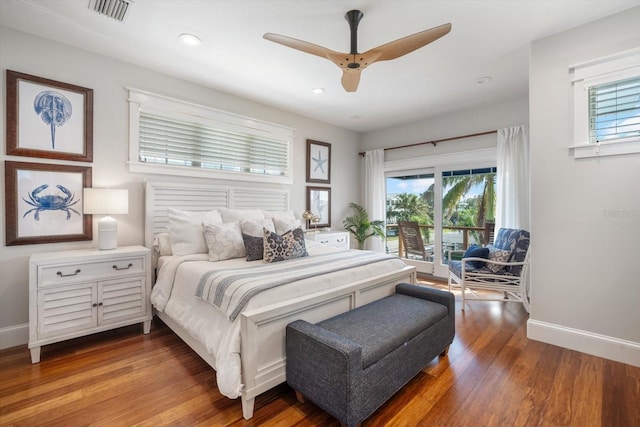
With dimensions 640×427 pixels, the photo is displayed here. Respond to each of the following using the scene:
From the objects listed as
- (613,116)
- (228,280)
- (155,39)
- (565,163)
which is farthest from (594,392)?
(155,39)

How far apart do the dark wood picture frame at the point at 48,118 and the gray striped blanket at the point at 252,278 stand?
75.2 inches

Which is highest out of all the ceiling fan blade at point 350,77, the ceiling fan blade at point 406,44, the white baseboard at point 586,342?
the ceiling fan blade at point 406,44

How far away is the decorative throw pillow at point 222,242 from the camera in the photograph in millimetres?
2668

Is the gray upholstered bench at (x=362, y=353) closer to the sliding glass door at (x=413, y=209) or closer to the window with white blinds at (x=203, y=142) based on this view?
the window with white blinds at (x=203, y=142)

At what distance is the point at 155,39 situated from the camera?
2.53 meters

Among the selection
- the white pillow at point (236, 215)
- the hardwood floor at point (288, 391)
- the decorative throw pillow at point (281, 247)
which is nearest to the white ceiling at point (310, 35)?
the white pillow at point (236, 215)

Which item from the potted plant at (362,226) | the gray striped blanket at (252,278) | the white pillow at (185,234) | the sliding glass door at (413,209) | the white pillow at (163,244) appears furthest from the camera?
the potted plant at (362,226)

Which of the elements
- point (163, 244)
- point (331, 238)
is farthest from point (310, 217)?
point (163, 244)

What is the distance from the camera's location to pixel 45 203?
2.56m

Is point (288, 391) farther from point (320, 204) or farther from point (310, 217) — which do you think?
point (320, 204)

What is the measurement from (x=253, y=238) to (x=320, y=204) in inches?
90.5

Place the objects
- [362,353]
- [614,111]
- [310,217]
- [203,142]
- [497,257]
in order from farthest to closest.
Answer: [310,217] < [203,142] < [497,257] < [614,111] < [362,353]

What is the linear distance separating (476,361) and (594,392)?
69 centimetres

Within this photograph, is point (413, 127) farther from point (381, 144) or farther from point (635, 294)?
point (635, 294)
